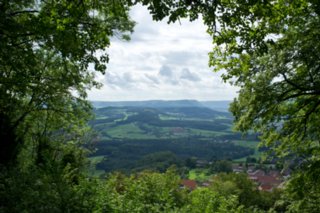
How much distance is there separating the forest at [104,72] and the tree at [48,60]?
0.23ft

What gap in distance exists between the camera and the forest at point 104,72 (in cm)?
1084

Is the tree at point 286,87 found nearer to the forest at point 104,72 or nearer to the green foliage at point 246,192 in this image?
the forest at point 104,72

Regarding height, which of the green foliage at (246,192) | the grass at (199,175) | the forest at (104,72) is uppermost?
the forest at (104,72)

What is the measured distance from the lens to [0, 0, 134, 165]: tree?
42.6ft

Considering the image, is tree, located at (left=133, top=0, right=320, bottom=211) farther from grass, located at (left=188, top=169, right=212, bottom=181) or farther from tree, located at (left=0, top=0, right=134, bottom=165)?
grass, located at (left=188, top=169, right=212, bottom=181)

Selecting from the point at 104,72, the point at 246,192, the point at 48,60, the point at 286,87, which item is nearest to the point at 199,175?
the point at 246,192

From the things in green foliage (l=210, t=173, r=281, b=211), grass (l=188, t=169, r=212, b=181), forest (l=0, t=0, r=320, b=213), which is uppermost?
forest (l=0, t=0, r=320, b=213)

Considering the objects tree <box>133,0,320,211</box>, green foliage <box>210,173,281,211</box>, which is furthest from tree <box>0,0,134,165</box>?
green foliage <box>210,173,281,211</box>

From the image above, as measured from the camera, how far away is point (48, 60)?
24.4 m

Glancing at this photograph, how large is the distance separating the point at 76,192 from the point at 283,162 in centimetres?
1239

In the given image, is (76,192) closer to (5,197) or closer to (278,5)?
(5,197)

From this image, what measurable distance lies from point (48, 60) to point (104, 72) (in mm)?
11057

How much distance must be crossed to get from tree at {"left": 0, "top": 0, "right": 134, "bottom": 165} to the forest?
0.23 feet

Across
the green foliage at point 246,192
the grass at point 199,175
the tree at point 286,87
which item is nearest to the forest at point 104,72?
the tree at point 286,87
